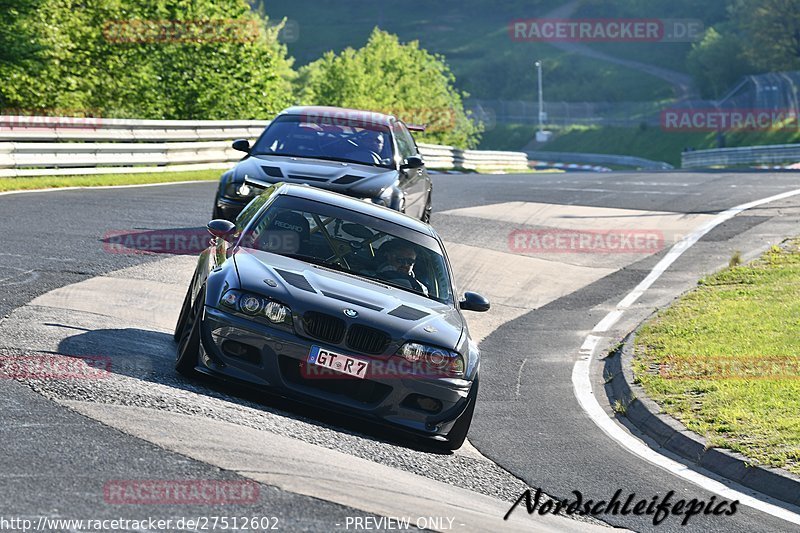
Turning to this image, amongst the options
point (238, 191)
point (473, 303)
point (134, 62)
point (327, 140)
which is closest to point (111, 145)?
point (327, 140)

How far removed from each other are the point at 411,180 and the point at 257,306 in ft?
23.7

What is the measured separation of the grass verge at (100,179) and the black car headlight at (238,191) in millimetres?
7736

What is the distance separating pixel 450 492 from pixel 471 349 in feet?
5.12

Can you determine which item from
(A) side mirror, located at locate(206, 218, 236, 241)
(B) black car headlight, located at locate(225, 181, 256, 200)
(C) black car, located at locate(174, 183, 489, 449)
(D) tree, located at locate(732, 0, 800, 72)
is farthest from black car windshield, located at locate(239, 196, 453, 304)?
(D) tree, located at locate(732, 0, 800, 72)

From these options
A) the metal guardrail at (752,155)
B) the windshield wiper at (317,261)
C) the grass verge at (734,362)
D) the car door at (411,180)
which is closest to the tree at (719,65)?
the metal guardrail at (752,155)

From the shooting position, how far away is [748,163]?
183 ft

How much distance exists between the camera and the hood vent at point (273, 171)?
13237mm

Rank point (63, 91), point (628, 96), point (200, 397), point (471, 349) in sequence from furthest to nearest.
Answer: point (628, 96) → point (63, 91) → point (471, 349) → point (200, 397)

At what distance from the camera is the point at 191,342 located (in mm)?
7969

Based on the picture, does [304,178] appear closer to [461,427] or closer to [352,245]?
[352,245]

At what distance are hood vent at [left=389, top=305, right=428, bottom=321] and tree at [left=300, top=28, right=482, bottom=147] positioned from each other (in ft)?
209

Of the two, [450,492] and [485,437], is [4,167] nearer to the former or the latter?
[485,437]

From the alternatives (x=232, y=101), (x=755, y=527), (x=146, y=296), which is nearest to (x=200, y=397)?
(x=755, y=527)

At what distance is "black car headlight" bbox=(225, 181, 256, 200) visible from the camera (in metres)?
13.4
